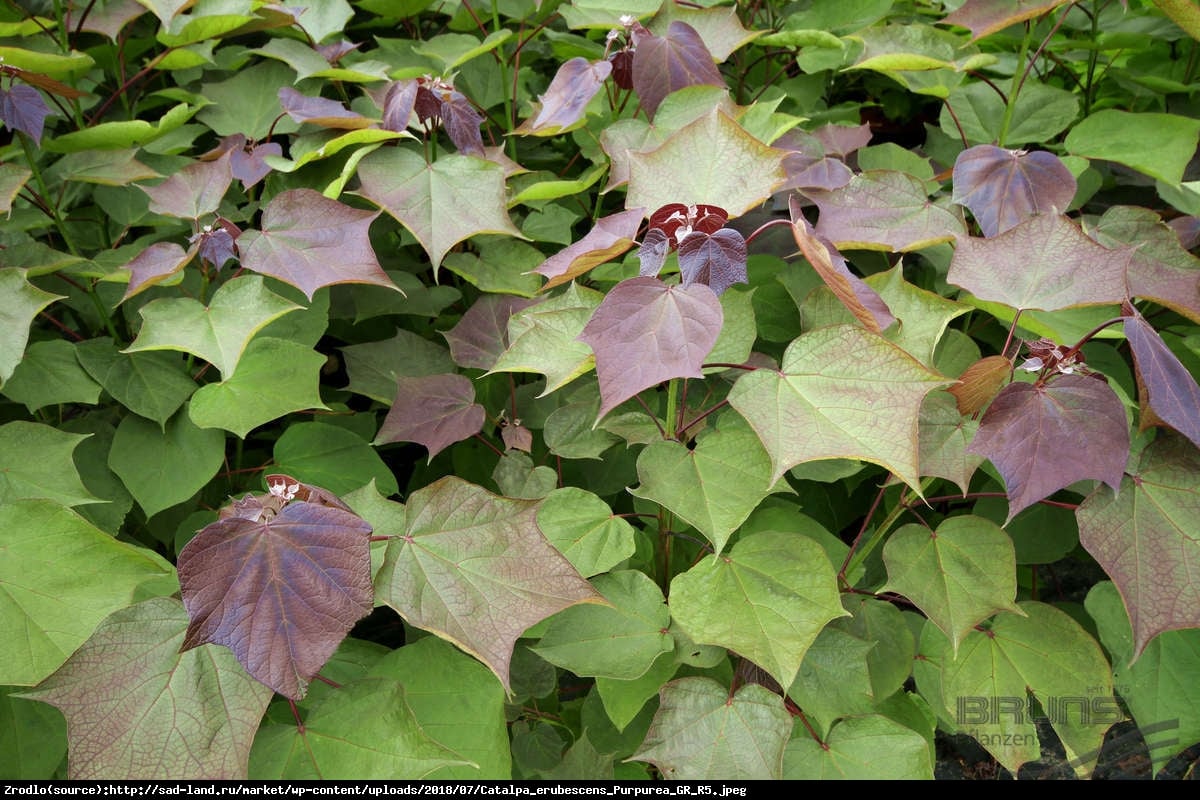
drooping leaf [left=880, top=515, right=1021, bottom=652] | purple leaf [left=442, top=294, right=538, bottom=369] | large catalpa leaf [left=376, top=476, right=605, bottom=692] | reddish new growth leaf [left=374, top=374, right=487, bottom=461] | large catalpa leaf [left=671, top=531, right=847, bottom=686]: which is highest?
large catalpa leaf [left=376, top=476, right=605, bottom=692]

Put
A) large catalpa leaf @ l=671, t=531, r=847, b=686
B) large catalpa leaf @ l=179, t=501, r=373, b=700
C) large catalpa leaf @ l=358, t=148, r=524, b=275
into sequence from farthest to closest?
large catalpa leaf @ l=358, t=148, r=524, b=275 → large catalpa leaf @ l=671, t=531, r=847, b=686 → large catalpa leaf @ l=179, t=501, r=373, b=700

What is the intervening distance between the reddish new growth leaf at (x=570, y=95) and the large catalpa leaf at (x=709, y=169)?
10.3 inches

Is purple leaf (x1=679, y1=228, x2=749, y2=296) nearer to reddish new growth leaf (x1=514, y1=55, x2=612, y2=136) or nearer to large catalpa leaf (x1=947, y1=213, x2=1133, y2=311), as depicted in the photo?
large catalpa leaf (x1=947, y1=213, x2=1133, y2=311)

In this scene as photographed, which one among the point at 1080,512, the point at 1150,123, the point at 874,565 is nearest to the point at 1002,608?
the point at 1080,512

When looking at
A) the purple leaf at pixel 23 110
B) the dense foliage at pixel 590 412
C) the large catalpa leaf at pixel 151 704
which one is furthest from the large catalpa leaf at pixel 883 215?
the purple leaf at pixel 23 110

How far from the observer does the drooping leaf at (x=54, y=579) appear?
1082mm

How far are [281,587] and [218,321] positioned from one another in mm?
581

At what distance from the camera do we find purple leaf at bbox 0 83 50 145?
1.50m

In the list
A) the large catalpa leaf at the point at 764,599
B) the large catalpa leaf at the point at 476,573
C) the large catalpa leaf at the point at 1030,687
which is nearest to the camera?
the large catalpa leaf at the point at 476,573

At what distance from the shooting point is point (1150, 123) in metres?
1.74

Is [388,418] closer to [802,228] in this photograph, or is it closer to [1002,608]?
[802,228]

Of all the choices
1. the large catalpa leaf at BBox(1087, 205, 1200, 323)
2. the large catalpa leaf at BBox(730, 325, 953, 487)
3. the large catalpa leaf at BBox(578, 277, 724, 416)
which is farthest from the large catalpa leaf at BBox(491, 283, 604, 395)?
the large catalpa leaf at BBox(1087, 205, 1200, 323)

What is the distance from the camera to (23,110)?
1508mm

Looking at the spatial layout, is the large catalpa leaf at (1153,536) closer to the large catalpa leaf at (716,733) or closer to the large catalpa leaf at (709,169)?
the large catalpa leaf at (716,733)
